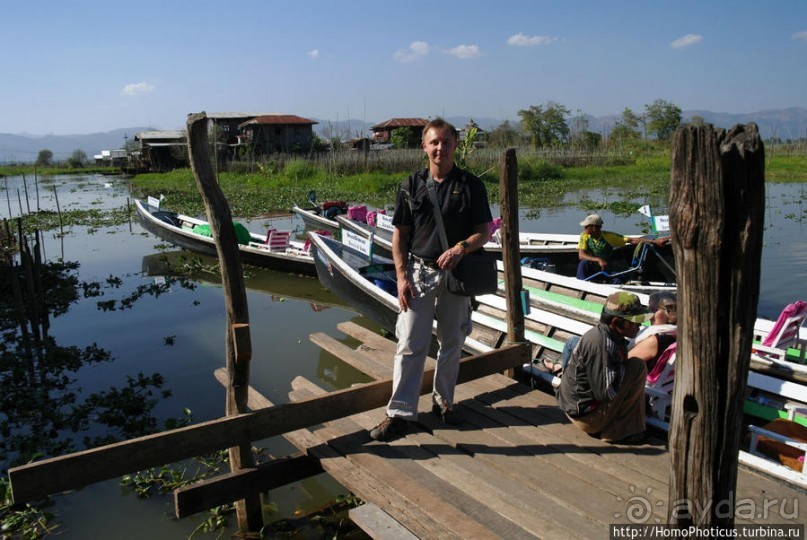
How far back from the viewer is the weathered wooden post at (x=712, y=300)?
1789 millimetres

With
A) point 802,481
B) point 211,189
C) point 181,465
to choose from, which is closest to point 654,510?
point 802,481

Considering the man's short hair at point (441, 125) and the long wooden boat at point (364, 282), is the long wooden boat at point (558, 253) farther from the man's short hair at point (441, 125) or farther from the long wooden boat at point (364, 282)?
the man's short hair at point (441, 125)

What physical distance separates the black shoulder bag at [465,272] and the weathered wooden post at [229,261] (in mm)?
1179

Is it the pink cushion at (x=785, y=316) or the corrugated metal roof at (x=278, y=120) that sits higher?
the corrugated metal roof at (x=278, y=120)

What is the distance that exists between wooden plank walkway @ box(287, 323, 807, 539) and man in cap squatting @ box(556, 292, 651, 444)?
0.12 m

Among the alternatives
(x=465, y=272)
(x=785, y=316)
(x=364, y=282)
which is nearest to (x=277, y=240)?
(x=364, y=282)

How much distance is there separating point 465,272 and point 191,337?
5.89 metres

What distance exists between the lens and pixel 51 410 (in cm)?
611

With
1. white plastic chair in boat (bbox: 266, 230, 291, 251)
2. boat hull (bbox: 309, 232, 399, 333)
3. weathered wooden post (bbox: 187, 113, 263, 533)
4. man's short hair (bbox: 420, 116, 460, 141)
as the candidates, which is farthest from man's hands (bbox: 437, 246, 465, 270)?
white plastic chair in boat (bbox: 266, 230, 291, 251)

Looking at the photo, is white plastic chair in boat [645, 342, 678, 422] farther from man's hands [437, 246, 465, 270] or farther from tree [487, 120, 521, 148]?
tree [487, 120, 521, 148]

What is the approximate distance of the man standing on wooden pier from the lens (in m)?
3.65

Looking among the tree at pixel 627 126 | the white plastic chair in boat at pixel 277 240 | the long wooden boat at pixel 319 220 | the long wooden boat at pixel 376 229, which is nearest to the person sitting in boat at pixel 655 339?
the long wooden boat at pixel 376 229

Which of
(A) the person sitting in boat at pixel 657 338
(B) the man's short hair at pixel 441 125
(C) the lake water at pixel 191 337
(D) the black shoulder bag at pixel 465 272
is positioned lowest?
(C) the lake water at pixel 191 337

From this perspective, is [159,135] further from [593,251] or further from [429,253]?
[429,253]
